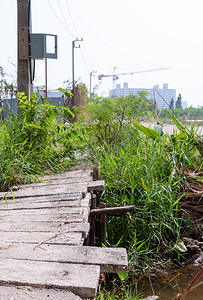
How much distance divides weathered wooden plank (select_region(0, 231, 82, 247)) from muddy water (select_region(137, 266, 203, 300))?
126 centimetres

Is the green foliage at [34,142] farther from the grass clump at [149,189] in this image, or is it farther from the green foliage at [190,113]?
the green foliage at [190,113]

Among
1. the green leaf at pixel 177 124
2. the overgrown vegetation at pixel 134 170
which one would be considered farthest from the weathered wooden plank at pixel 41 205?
the green leaf at pixel 177 124

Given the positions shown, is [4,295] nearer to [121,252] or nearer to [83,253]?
[83,253]

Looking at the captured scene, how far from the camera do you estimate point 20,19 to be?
4.86 meters

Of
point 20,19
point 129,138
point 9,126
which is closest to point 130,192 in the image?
point 129,138

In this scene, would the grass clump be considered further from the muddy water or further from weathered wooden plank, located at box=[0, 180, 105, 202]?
weathered wooden plank, located at box=[0, 180, 105, 202]

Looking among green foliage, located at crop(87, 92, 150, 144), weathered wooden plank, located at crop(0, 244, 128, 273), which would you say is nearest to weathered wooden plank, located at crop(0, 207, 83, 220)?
weathered wooden plank, located at crop(0, 244, 128, 273)

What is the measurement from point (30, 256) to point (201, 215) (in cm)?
269

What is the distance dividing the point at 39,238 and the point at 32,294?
65 cm

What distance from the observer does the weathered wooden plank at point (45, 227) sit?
2172mm

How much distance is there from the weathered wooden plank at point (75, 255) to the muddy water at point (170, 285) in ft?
4.33

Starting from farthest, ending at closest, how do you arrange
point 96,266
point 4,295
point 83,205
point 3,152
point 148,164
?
point 148,164, point 3,152, point 83,205, point 96,266, point 4,295

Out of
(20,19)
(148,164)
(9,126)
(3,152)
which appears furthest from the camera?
(20,19)

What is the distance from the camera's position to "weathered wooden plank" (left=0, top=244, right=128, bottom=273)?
1705 mm
